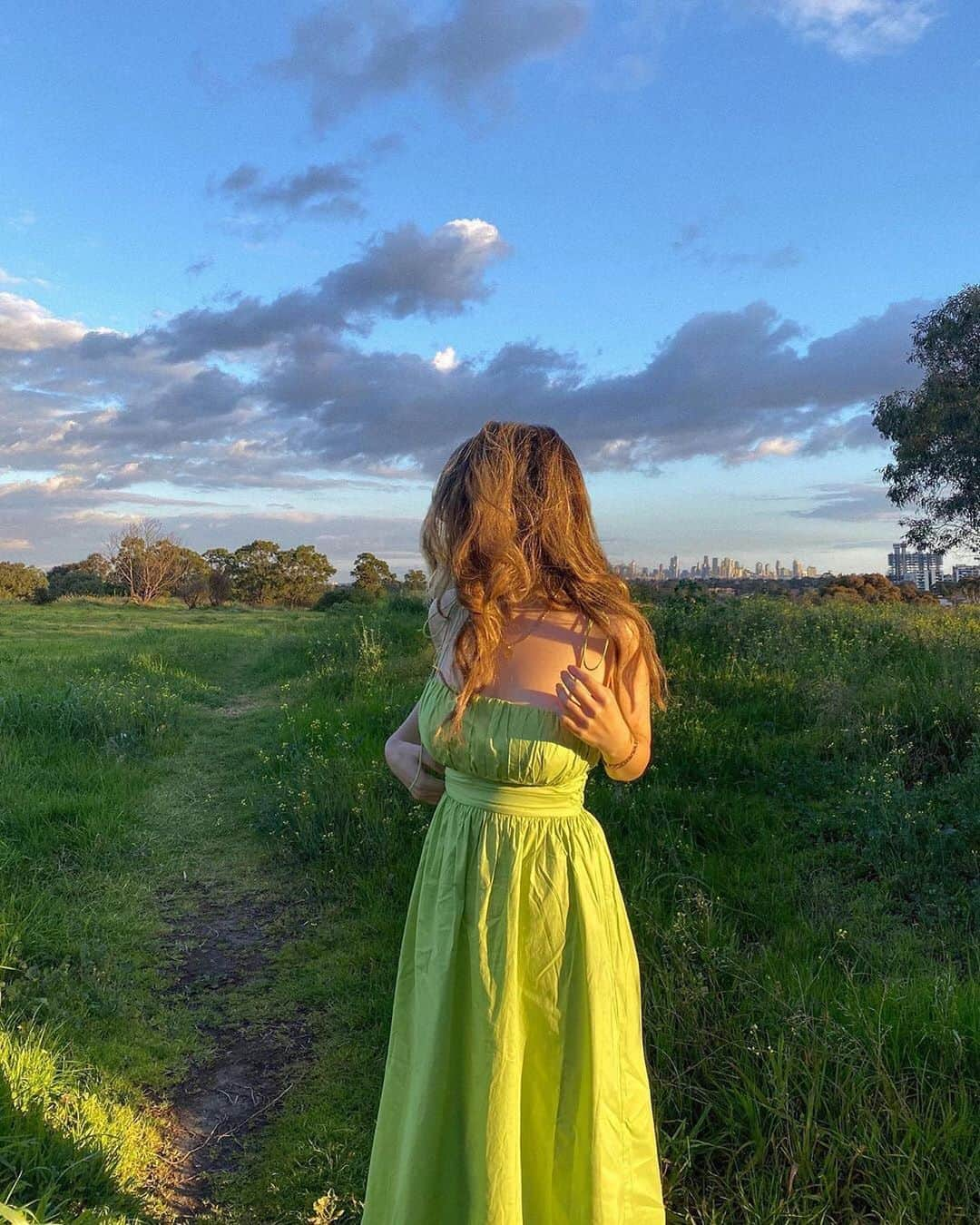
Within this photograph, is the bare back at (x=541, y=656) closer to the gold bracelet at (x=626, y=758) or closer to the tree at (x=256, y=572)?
the gold bracelet at (x=626, y=758)

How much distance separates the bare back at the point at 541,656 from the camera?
2.01 metres

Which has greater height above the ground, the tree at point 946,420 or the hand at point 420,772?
the tree at point 946,420

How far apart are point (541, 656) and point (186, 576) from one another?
47.4 m

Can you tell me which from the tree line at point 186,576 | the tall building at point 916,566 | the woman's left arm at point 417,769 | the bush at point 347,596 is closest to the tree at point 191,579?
the tree line at point 186,576

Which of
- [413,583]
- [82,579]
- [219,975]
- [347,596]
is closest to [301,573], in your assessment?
[82,579]

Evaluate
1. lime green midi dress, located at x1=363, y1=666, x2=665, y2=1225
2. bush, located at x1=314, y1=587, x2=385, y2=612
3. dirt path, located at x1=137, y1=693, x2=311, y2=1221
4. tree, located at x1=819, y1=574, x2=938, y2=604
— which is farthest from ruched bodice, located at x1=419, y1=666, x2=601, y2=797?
bush, located at x1=314, y1=587, x2=385, y2=612

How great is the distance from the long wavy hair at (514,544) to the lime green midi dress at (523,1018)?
0.19 metres

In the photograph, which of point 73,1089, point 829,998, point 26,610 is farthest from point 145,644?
point 829,998

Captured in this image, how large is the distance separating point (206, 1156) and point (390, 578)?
27703mm

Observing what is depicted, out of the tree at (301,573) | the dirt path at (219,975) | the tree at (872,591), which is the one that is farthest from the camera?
the tree at (301,573)

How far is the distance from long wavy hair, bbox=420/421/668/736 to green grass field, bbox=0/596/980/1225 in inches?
63.9

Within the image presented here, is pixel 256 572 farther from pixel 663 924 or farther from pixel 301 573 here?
pixel 663 924

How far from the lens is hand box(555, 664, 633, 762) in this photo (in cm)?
189

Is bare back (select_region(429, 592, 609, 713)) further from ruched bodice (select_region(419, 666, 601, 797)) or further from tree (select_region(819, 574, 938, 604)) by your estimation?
tree (select_region(819, 574, 938, 604))
